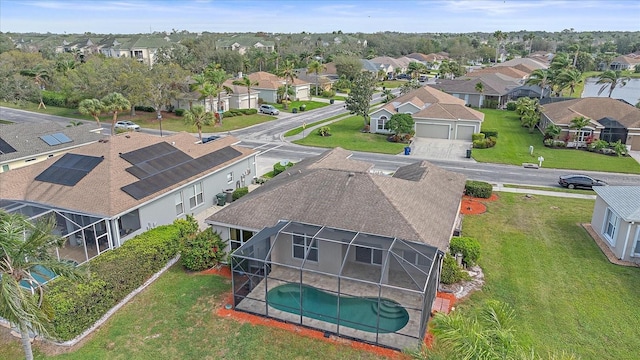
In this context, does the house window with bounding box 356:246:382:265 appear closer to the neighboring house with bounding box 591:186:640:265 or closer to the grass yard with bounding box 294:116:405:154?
the neighboring house with bounding box 591:186:640:265

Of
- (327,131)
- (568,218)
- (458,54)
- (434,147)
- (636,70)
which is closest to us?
(568,218)

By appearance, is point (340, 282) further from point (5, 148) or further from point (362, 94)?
point (362, 94)

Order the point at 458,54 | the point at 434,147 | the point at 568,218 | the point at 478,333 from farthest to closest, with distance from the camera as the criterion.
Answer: the point at 458,54, the point at 434,147, the point at 568,218, the point at 478,333

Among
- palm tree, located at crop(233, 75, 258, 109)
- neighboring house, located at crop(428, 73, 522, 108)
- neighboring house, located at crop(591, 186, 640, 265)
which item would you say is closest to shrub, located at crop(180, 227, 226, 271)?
neighboring house, located at crop(591, 186, 640, 265)

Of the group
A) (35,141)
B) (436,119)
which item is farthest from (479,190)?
(35,141)

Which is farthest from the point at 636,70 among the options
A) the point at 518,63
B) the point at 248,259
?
the point at 248,259

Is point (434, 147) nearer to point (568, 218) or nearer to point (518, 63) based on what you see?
point (568, 218)

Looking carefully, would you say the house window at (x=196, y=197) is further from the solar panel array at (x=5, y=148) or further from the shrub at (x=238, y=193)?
the solar panel array at (x=5, y=148)

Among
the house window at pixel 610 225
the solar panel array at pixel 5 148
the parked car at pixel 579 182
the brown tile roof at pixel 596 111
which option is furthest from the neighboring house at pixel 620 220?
the solar panel array at pixel 5 148
